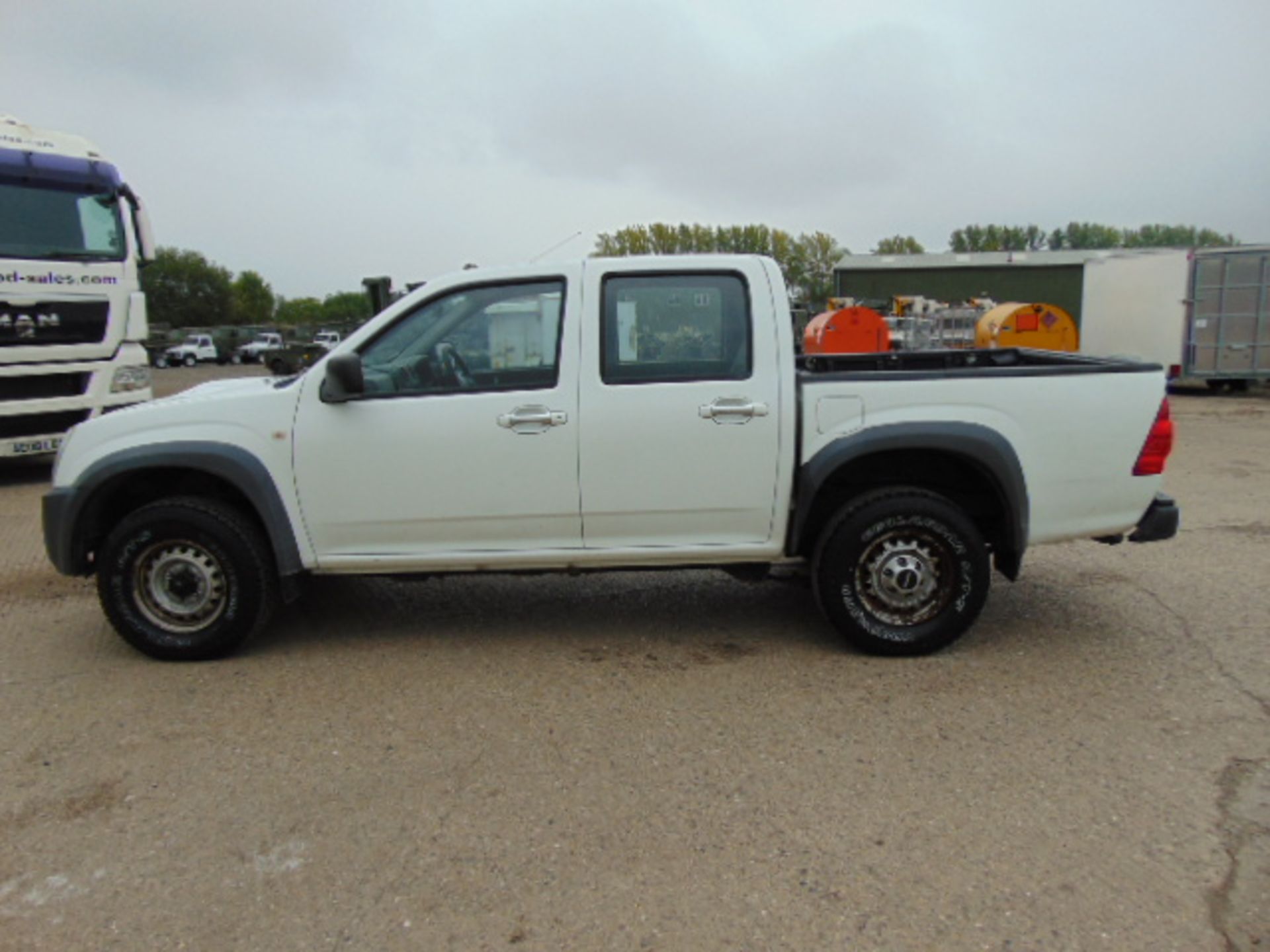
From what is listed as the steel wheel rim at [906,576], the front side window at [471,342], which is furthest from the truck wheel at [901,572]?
the front side window at [471,342]

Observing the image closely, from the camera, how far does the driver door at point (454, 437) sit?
4309 millimetres

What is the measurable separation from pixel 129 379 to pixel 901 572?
362 inches

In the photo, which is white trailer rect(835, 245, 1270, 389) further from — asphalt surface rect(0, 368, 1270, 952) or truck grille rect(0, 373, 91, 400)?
truck grille rect(0, 373, 91, 400)

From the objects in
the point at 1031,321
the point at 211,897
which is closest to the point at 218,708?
the point at 211,897

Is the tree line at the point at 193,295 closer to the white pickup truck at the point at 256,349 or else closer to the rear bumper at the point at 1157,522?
the white pickup truck at the point at 256,349

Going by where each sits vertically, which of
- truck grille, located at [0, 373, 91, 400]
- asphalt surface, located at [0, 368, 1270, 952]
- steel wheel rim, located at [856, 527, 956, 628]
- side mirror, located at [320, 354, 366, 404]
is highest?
side mirror, located at [320, 354, 366, 404]

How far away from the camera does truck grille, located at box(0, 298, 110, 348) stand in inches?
366

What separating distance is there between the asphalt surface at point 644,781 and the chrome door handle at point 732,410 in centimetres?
119

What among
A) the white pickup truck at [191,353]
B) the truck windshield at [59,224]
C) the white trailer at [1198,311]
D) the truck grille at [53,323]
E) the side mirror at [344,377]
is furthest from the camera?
the white pickup truck at [191,353]

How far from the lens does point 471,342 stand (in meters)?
4.43

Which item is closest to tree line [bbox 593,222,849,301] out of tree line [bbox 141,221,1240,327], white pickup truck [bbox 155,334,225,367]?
tree line [bbox 141,221,1240,327]

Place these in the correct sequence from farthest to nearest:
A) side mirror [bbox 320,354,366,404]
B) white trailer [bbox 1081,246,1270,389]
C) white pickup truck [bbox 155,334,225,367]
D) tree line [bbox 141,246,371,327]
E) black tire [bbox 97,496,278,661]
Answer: tree line [bbox 141,246,371,327] → white pickup truck [bbox 155,334,225,367] → white trailer [bbox 1081,246,1270,389] → black tire [bbox 97,496,278,661] → side mirror [bbox 320,354,366,404]

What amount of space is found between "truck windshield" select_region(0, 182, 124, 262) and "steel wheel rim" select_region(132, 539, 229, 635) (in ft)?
21.1

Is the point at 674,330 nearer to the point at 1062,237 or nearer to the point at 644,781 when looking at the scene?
the point at 644,781
